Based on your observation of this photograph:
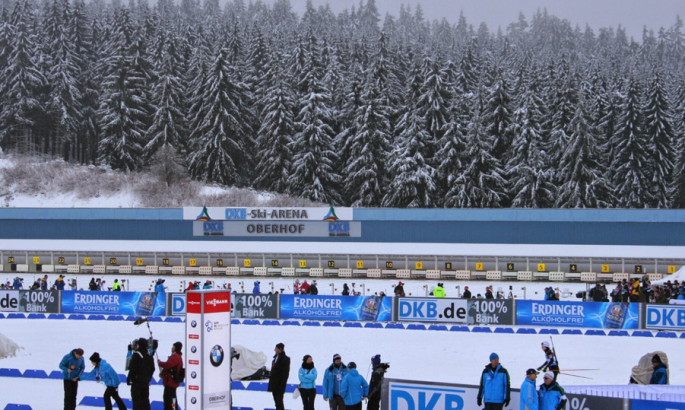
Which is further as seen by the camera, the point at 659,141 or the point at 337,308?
the point at 659,141

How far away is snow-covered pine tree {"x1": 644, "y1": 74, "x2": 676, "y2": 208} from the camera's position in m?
63.9

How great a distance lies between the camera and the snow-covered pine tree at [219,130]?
223 ft

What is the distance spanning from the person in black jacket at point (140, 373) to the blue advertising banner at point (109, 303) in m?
16.6

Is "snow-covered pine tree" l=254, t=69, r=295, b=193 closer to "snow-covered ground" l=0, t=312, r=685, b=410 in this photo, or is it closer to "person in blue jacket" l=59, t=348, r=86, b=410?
"snow-covered ground" l=0, t=312, r=685, b=410

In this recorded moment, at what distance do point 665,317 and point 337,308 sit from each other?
38.2ft

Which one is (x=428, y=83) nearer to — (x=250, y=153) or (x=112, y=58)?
(x=250, y=153)

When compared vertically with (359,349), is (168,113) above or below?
above

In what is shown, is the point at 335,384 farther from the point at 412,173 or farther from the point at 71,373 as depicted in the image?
the point at 412,173

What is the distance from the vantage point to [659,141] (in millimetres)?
64562

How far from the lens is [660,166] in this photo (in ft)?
211

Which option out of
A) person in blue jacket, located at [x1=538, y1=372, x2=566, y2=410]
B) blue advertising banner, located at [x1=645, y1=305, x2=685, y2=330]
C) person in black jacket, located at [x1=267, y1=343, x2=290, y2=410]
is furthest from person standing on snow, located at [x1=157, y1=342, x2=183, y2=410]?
blue advertising banner, located at [x1=645, y1=305, x2=685, y2=330]

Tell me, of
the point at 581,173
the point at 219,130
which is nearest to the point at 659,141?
the point at 581,173

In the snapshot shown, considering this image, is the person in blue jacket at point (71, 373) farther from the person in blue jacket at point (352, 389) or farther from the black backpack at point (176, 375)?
the person in blue jacket at point (352, 389)

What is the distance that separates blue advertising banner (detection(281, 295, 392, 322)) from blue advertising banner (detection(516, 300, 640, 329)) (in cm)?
504
